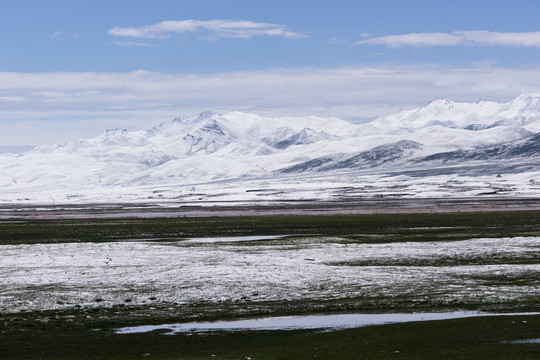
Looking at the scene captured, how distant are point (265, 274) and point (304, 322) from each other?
49.2 feet

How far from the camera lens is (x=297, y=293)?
4062 centimetres

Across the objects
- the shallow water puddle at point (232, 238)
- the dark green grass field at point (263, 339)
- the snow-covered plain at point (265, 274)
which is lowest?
the shallow water puddle at point (232, 238)

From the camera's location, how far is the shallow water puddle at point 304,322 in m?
31.7

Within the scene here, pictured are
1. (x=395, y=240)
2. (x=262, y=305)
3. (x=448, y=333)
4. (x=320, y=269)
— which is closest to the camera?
(x=448, y=333)

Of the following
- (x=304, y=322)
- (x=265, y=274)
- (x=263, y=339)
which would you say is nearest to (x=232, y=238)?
(x=265, y=274)

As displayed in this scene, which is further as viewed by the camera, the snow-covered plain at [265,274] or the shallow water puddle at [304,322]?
the snow-covered plain at [265,274]

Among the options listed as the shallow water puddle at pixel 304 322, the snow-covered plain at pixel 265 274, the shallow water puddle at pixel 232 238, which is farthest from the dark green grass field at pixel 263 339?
the shallow water puddle at pixel 232 238

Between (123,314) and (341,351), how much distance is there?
13.1 m

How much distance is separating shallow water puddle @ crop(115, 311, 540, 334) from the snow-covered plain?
292cm

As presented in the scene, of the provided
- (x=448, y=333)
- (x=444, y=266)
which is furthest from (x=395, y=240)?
(x=448, y=333)

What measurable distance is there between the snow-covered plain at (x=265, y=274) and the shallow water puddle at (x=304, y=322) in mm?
2917

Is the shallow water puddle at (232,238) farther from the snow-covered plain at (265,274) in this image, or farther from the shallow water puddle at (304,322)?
the shallow water puddle at (304,322)

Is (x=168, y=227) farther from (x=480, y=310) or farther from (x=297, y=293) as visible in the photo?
(x=480, y=310)

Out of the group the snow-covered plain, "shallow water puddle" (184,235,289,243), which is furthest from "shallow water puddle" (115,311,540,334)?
"shallow water puddle" (184,235,289,243)
